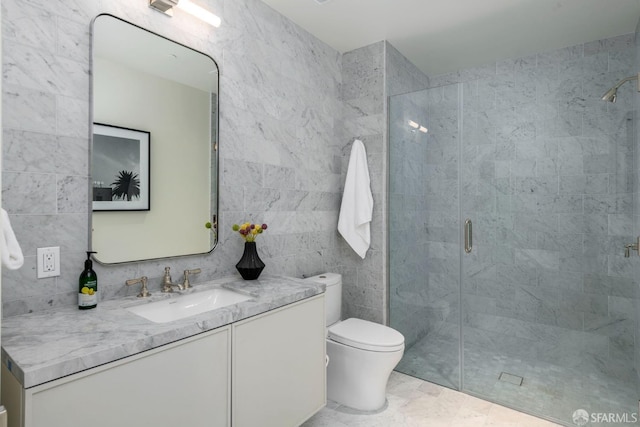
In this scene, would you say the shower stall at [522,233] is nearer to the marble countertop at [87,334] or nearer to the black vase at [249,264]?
the black vase at [249,264]

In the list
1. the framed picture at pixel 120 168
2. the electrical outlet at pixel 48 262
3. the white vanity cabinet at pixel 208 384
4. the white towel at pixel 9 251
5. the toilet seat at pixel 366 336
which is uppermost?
the framed picture at pixel 120 168

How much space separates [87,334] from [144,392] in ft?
0.86

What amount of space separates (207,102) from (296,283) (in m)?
1.10

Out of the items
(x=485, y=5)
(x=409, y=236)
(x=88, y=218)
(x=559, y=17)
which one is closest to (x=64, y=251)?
(x=88, y=218)

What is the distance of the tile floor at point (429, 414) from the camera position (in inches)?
82.7

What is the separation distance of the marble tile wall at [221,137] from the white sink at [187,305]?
0.14 meters

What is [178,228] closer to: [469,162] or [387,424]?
[387,424]

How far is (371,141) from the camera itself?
112 inches

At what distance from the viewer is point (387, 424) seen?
2094mm

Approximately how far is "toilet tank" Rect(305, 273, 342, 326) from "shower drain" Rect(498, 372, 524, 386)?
1.21 meters

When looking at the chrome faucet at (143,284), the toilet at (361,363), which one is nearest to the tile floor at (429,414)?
the toilet at (361,363)

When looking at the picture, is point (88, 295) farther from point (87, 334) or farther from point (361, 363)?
point (361, 363)

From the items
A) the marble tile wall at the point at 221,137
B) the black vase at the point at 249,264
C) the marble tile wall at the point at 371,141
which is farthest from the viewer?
the marble tile wall at the point at 371,141

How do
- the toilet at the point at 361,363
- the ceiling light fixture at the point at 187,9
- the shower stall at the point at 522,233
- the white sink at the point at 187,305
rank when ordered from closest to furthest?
the white sink at the point at 187,305, the ceiling light fixture at the point at 187,9, the toilet at the point at 361,363, the shower stall at the point at 522,233
